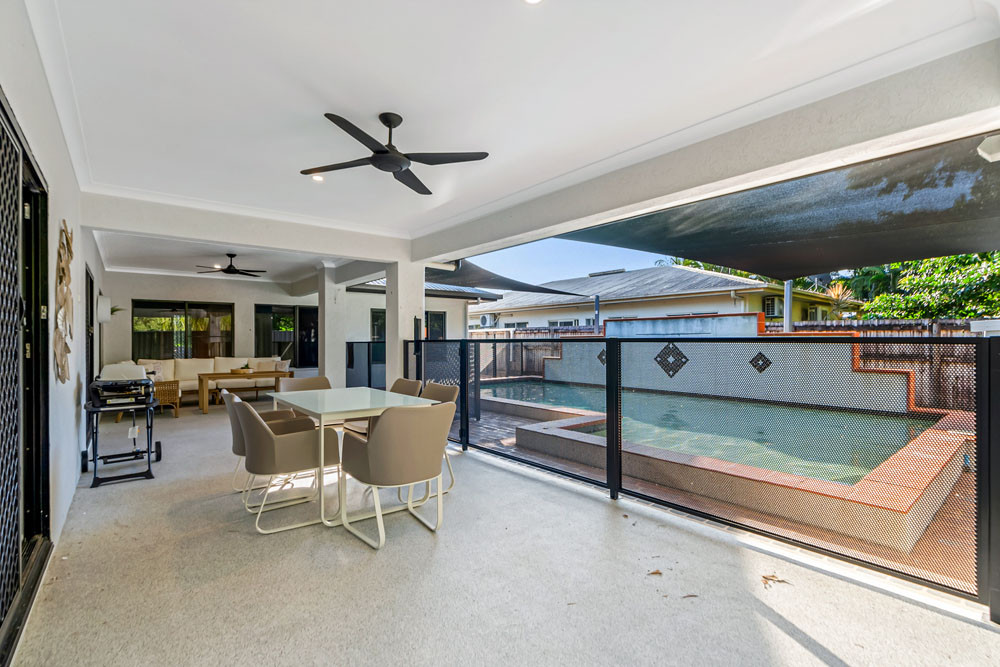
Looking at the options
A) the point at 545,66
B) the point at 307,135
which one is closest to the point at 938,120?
the point at 545,66

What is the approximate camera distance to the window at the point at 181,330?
8992 millimetres

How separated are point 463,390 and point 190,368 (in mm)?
6583

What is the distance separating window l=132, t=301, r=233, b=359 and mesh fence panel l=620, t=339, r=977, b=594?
929cm

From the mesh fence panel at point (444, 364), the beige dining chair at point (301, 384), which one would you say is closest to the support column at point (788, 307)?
the mesh fence panel at point (444, 364)

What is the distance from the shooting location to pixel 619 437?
332 centimetres

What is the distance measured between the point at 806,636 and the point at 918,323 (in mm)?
3977

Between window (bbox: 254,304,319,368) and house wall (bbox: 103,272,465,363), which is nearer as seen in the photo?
house wall (bbox: 103,272,465,363)

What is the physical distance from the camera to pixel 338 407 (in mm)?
2982

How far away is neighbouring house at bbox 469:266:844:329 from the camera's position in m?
7.55

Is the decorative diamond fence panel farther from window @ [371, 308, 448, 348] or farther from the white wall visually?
window @ [371, 308, 448, 348]

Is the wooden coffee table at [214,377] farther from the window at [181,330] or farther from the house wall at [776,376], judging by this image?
the house wall at [776,376]

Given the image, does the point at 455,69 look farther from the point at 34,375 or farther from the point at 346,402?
the point at 34,375

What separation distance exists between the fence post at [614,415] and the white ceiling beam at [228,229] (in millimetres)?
3567

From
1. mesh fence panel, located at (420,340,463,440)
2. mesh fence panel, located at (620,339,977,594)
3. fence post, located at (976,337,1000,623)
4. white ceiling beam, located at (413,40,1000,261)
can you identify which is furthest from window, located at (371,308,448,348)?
fence post, located at (976,337,1000,623)
